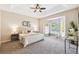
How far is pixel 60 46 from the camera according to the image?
3152 millimetres

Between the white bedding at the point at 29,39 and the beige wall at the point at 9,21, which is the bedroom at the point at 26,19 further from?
the white bedding at the point at 29,39

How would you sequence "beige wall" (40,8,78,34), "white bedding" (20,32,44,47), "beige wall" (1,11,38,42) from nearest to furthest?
"beige wall" (40,8,78,34) → "beige wall" (1,11,38,42) → "white bedding" (20,32,44,47)

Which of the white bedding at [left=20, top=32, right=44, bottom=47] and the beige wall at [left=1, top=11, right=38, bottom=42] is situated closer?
the beige wall at [left=1, top=11, right=38, bottom=42]

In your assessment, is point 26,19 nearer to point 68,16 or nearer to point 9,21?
point 9,21

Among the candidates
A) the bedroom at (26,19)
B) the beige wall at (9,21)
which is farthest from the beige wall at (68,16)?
the beige wall at (9,21)

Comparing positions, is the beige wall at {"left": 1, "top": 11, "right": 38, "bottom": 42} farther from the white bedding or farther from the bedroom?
the white bedding

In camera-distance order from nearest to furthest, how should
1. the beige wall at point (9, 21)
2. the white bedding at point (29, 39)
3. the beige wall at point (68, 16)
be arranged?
1. the beige wall at point (68, 16)
2. the beige wall at point (9, 21)
3. the white bedding at point (29, 39)

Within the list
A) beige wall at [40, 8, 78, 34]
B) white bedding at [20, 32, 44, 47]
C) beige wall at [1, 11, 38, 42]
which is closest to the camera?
beige wall at [40, 8, 78, 34]

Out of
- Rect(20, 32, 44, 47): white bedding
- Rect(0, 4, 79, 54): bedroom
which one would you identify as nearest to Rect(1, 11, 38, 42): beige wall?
Rect(0, 4, 79, 54): bedroom

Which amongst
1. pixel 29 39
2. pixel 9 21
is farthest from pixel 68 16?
pixel 29 39

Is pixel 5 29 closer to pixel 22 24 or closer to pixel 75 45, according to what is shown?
pixel 22 24
